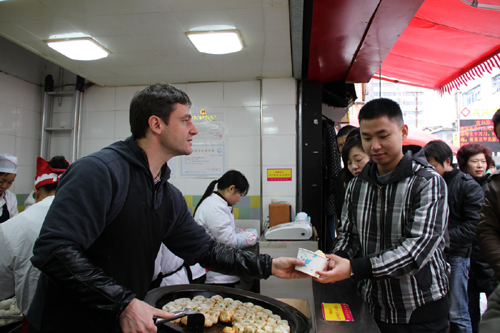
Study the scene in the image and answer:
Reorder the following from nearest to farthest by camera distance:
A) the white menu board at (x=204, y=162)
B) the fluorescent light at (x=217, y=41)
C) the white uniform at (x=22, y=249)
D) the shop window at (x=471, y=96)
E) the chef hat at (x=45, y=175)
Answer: the white uniform at (x=22, y=249)
the chef hat at (x=45, y=175)
the fluorescent light at (x=217, y=41)
the white menu board at (x=204, y=162)
the shop window at (x=471, y=96)

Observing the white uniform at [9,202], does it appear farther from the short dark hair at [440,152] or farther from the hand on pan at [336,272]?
the short dark hair at [440,152]

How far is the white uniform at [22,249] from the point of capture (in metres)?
1.81

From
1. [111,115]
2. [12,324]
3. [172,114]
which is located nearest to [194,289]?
[172,114]

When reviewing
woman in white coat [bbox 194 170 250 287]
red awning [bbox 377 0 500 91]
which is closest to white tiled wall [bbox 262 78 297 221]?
woman in white coat [bbox 194 170 250 287]

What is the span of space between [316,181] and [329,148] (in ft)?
2.23

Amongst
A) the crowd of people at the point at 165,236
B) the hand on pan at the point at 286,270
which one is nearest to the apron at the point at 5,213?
the crowd of people at the point at 165,236

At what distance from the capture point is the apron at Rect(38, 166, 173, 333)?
1.21 m

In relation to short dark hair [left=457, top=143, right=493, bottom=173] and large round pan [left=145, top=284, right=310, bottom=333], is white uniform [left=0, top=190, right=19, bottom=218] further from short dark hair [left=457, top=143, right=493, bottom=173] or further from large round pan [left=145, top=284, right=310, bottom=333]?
short dark hair [left=457, top=143, right=493, bottom=173]

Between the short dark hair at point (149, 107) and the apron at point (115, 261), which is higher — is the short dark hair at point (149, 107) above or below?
above

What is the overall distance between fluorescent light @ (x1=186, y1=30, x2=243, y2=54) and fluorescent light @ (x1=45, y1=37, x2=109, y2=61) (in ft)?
3.31

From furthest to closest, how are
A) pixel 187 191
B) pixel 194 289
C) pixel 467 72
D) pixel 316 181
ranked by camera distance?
pixel 187 191 < pixel 316 181 < pixel 467 72 < pixel 194 289

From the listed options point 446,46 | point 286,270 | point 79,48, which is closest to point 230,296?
point 286,270

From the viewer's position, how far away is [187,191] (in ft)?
13.7

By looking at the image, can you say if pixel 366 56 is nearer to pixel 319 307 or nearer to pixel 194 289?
pixel 319 307
